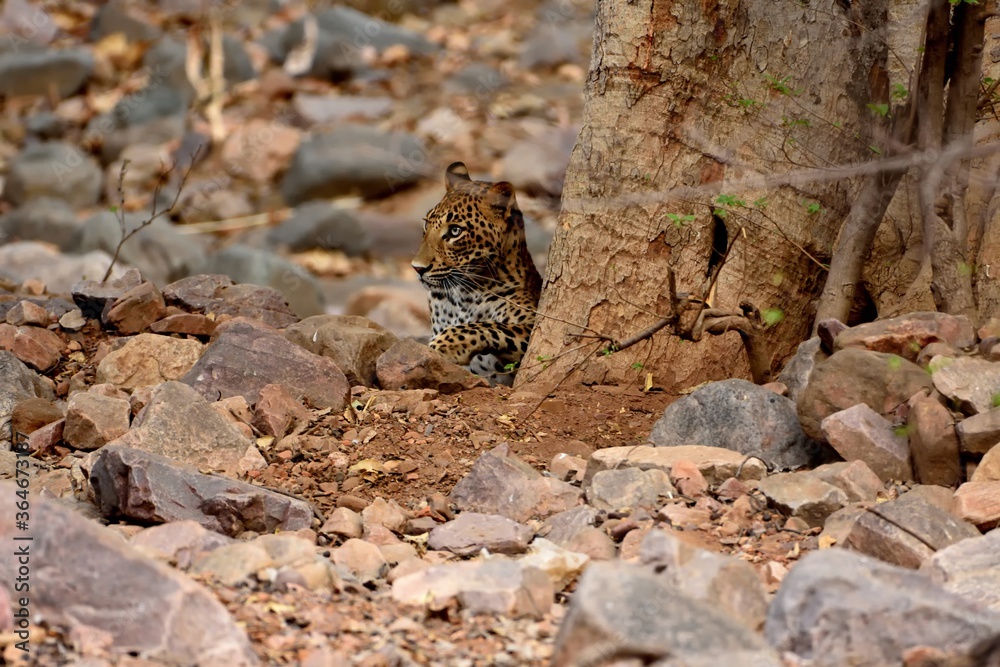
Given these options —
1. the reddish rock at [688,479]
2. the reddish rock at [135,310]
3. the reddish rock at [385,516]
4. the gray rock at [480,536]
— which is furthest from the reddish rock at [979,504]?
the reddish rock at [135,310]

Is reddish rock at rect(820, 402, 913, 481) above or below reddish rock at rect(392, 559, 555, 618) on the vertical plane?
above

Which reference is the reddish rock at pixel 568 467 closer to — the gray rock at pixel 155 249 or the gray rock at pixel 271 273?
the gray rock at pixel 271 273

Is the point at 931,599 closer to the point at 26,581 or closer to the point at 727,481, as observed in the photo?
the point at 727,481

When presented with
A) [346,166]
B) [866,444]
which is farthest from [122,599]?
[346,166]

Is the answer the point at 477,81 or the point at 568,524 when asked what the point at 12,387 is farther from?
the point at 477,81

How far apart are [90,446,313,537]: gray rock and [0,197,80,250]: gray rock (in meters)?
11.1

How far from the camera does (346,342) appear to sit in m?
6.85

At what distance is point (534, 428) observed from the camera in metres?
6.00

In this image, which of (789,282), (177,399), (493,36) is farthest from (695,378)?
(493,36)

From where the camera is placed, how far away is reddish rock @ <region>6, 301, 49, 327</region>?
720cm

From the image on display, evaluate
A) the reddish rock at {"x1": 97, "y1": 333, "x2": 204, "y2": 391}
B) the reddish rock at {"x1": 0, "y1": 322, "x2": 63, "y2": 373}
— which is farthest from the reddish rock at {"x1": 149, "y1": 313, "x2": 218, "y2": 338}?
the reddish rock at {"x1": 0, "y1": 322, "x2": 63, "y2": 373}

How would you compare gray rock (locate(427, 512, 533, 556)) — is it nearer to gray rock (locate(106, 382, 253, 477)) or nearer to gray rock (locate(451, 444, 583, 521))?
gray rock (locate(451, 444, 583, 521))

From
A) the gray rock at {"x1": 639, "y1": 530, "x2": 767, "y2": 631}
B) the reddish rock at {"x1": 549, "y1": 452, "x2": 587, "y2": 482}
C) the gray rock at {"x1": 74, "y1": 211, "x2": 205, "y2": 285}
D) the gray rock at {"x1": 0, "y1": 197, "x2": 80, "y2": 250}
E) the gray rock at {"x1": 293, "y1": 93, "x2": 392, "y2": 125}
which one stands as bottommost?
the gray rock at {"x1": 0, "y1": 197, "x2": 80, "y2": 250}

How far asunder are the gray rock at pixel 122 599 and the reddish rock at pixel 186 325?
10.8 ft
